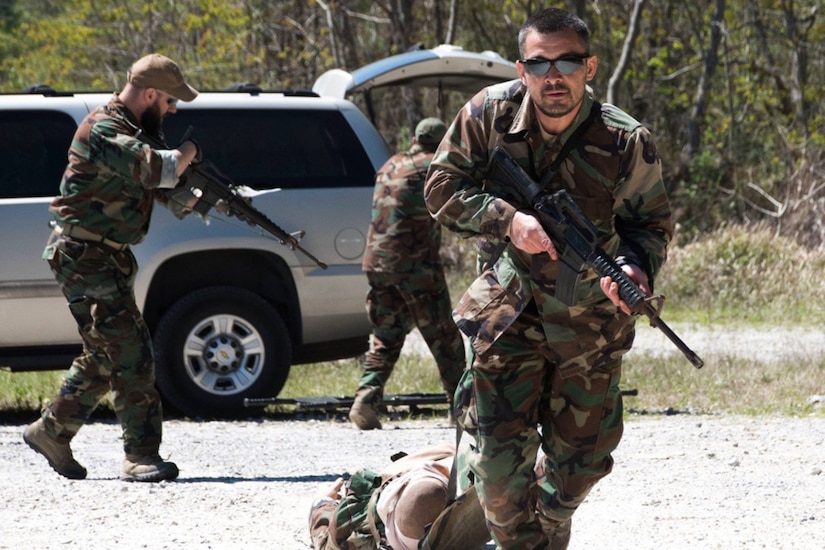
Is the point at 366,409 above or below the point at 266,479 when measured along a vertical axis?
below

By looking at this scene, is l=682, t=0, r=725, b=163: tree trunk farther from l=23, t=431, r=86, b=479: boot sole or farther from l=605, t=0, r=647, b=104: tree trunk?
l=23, t=431, r=86, b=479: boot sole

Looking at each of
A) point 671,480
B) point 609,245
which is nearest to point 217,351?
point 671,480

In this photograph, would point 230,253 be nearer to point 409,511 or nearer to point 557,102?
point 409,511

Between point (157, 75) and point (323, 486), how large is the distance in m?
2.14

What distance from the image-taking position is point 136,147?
18.8ft

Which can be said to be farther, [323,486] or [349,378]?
[349,378]

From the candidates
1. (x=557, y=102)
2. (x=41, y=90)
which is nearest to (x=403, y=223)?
(x=41, y=90)

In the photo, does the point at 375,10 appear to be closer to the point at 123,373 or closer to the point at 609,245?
the point at 123,373

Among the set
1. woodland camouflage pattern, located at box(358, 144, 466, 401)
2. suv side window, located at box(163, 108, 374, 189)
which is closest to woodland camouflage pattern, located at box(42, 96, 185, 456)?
woodland camouflage pattern, located at box(358, 144, 466, 401)

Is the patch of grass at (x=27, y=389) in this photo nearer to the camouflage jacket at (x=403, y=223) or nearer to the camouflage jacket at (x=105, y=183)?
the camouflage jacket at (x=403, y=223)

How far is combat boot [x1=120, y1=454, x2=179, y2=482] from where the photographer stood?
6055 millimetres

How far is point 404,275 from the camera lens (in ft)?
25.0

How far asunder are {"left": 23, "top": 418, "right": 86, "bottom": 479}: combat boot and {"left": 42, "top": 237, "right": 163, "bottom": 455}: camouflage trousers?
41 mm

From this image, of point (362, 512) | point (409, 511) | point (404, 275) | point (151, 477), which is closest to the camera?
point (409, 511)
